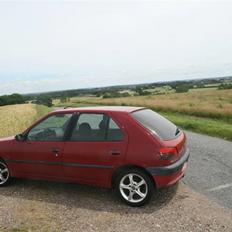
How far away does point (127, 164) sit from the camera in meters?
5.83

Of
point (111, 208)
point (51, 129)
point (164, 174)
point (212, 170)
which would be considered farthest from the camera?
point (212, 170)

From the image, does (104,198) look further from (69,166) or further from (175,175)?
(175,175)

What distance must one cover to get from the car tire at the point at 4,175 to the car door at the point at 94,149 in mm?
1439

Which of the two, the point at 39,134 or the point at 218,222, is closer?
the point at 218,222

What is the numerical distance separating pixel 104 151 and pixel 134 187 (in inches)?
29.2

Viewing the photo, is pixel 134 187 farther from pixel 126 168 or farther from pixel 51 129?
pixel 51 129

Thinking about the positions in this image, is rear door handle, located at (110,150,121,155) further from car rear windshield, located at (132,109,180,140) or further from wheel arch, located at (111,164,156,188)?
car rear windshield, located at (132,109,180,140)

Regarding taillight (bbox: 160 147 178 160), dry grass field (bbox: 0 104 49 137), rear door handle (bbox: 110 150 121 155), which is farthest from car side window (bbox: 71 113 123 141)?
dry grass field (bbox: 0 104 49 137)

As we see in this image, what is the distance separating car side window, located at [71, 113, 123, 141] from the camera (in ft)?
19.9

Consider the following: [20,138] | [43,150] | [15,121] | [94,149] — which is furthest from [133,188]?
[15,121]

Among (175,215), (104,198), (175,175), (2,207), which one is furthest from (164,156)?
(2,207)

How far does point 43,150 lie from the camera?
657 cm

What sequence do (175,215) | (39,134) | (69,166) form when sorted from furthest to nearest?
1. (39,134)
2. (69,166)
3. (175,215)

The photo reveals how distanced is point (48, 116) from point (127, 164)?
6.25ft
